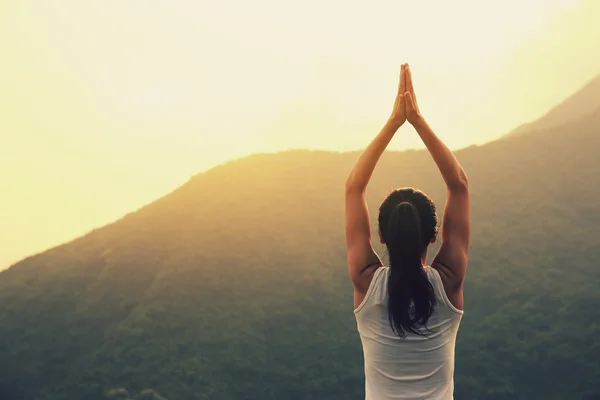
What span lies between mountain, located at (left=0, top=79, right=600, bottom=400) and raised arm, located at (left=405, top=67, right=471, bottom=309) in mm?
24103

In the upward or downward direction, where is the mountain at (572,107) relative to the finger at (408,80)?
upward

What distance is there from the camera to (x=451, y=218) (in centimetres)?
217

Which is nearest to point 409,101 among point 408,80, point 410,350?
point 408,80

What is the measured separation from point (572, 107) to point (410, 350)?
8974 centimetres

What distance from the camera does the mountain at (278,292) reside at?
84.6 feet

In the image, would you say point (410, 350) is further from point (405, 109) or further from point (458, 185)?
point (405, 109)

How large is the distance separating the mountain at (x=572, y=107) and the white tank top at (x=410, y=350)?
81.0 m

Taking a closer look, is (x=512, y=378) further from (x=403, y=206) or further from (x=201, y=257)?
(x=403, y=206)

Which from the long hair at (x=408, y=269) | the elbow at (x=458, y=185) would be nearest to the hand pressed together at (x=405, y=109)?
the elbow at (x=458, y=185)

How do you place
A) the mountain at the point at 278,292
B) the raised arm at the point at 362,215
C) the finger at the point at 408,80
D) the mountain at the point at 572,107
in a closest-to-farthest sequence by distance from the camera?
the raised arm at the point at 362,215
the finger at the point at 408,80
the mountain at the point at 278,292
the mountain at the point at 572,107

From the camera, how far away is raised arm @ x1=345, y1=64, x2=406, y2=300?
215cm

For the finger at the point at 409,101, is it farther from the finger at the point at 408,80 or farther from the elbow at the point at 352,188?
the elbow at the point at 352,188

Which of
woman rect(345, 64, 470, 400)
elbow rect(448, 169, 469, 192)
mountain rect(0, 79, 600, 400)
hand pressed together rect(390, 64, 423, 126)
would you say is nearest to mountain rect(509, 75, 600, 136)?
mountain rect(0, 79, 600, 400)

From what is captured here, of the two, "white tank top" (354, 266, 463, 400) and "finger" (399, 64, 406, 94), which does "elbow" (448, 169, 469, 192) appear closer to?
"white tank top" (354, 266, 463, 400)
